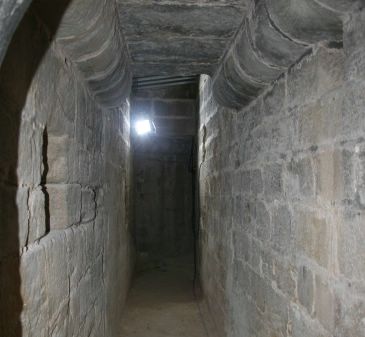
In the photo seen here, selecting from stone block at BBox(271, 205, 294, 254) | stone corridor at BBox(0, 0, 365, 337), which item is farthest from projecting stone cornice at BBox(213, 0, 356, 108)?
stone block at BBox(271, 205, 294, 254)

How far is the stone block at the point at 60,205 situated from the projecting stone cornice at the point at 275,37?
1.08 metres

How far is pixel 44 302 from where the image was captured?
1367 millimetres

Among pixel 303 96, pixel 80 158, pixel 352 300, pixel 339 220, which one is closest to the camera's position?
pixel 352 300

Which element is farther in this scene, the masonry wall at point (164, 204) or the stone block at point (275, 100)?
the masonry wall at point (164, 204)

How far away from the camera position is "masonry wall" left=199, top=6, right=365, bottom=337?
3.99ft

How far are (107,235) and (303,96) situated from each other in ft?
7.07

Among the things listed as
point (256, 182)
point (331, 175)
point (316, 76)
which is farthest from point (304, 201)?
point (256, 182)

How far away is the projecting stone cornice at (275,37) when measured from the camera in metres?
1.21

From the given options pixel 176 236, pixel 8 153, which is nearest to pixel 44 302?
pixel 8 153

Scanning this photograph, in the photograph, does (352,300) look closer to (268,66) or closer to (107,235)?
Result: (268,66)

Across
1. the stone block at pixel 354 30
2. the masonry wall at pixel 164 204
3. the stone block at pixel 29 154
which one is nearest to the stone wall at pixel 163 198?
the masonry wall at pixel 164 204

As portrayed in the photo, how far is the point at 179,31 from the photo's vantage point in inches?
77.2

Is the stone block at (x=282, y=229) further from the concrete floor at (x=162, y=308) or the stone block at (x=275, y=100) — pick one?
the concrete floor at (x=162, y=308)

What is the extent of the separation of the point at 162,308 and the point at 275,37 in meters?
4.47
